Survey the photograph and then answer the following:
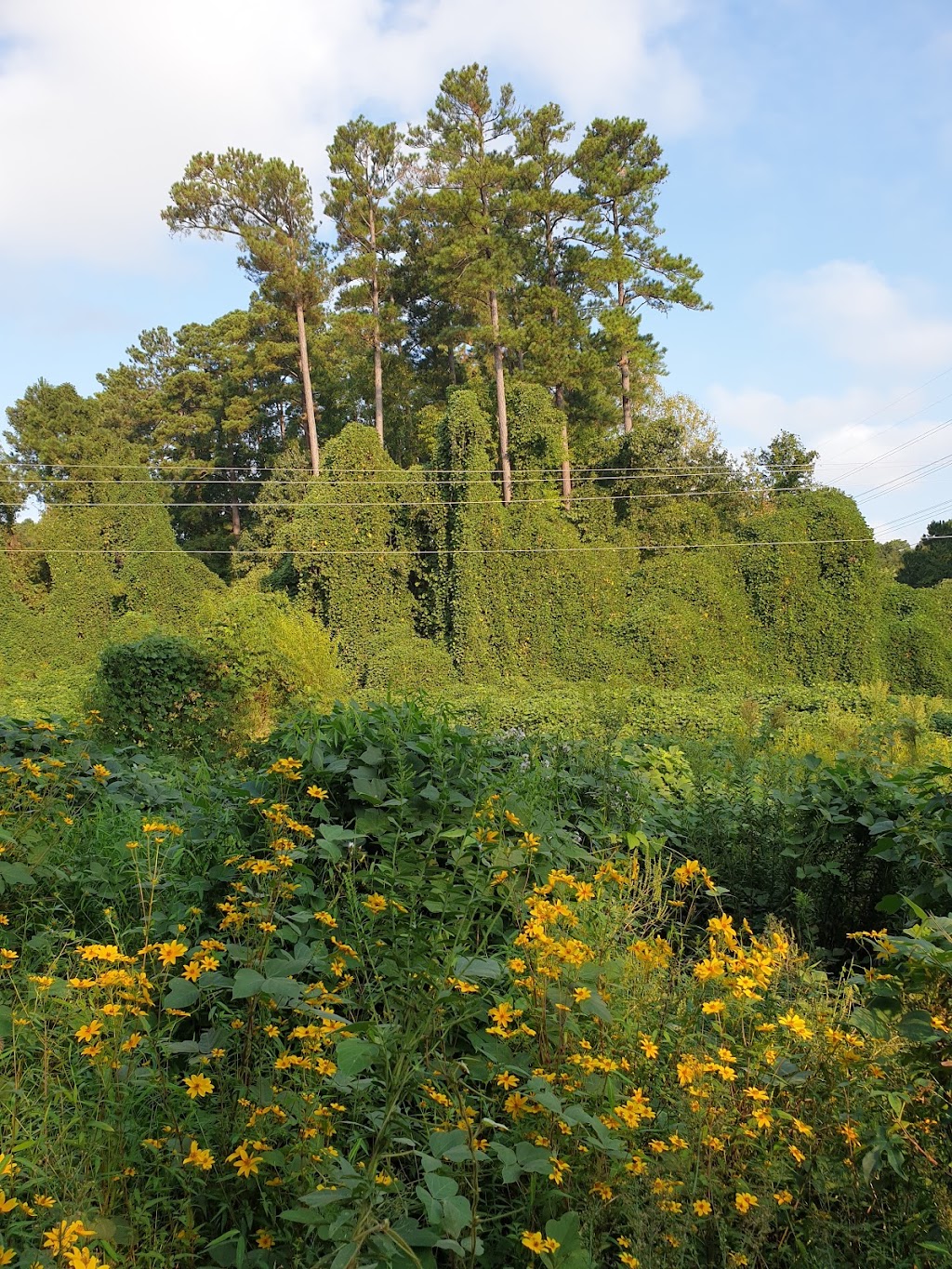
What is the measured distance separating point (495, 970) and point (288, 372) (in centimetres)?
2774

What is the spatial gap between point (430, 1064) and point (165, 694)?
10.2 metres

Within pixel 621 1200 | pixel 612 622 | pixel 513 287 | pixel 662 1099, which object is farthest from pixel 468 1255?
pixel 513 287

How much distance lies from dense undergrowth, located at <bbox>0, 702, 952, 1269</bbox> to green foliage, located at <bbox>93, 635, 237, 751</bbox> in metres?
8.34

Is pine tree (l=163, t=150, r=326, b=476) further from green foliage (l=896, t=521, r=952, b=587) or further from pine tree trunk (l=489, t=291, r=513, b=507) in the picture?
green foliage (l=896, t=521, r=952, b=587)

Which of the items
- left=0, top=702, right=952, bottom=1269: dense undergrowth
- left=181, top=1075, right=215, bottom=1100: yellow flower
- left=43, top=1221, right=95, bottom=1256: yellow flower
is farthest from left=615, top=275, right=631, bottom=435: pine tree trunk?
left=43, top=1221, right=95, bottom=1256: yellow flower

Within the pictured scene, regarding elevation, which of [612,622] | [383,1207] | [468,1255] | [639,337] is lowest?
[468,1255]

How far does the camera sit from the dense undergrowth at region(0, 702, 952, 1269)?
147 centimetres

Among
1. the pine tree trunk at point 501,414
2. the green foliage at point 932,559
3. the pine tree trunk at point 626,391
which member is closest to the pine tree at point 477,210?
the pine tree trunk at point 501,414

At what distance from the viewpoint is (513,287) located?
23125 millimetres

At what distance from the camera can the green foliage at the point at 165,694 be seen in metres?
10.8

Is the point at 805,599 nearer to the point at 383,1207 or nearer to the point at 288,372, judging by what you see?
the point at 288,372

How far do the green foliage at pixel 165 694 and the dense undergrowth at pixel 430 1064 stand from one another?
834 centimetres

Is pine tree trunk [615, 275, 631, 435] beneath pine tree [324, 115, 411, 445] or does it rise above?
beneath

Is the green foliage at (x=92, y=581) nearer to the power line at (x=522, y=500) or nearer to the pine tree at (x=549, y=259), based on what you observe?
the power line at (x=522, y=500)
